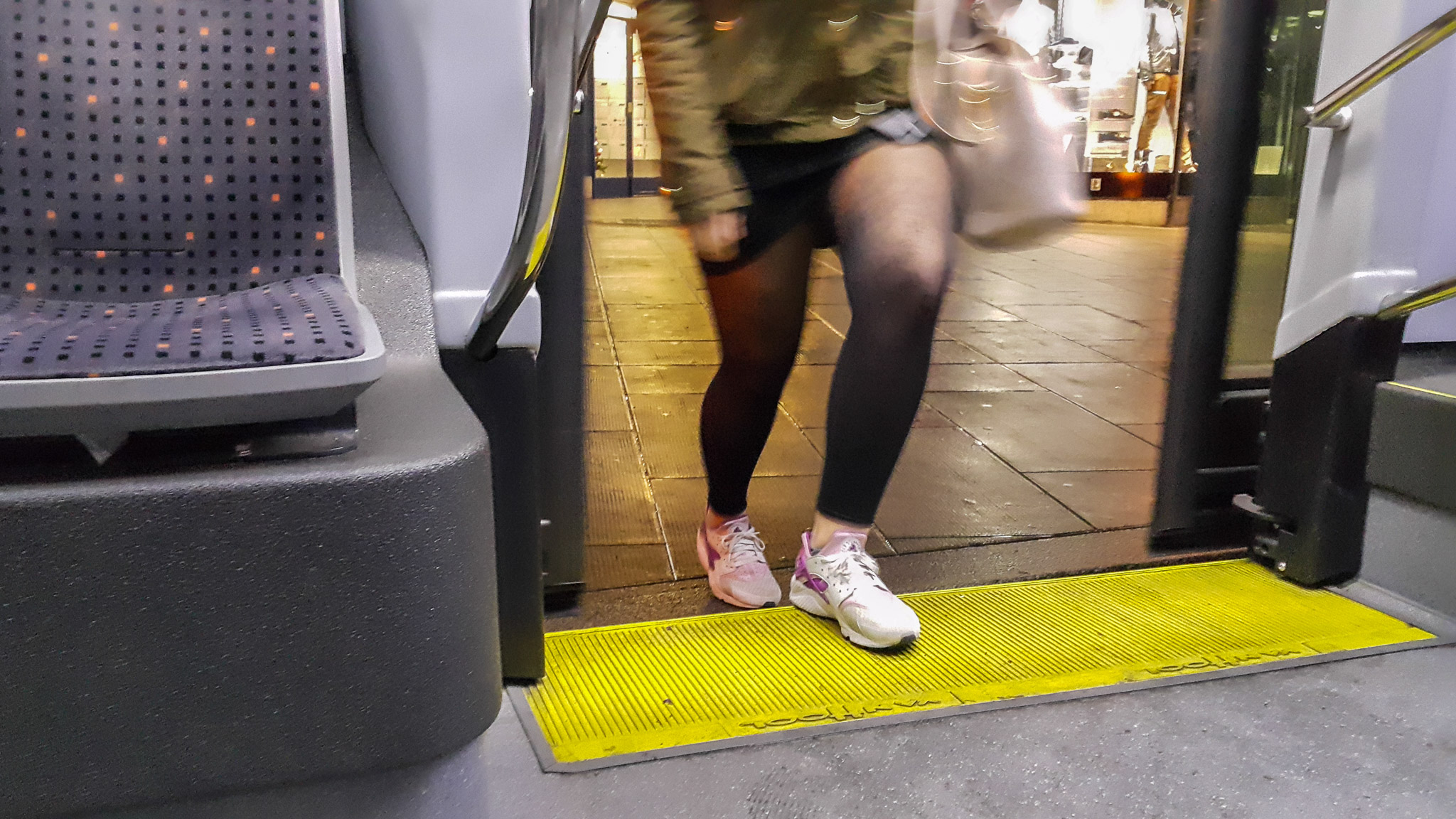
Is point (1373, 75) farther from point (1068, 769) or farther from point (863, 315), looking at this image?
point (1068, 769)

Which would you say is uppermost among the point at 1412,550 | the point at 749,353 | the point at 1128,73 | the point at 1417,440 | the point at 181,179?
the point at 1128,73

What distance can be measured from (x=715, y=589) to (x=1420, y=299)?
121cm

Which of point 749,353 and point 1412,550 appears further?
point 1412,550

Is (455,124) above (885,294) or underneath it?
above

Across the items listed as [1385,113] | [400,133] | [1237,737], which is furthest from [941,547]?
[400,133]

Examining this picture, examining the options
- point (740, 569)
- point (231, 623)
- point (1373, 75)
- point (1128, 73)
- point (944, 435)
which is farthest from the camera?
A: point (1128, 73)

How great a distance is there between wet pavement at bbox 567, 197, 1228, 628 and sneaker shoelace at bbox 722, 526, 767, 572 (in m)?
0.11

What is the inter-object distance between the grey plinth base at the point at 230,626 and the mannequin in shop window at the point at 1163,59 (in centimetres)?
1011

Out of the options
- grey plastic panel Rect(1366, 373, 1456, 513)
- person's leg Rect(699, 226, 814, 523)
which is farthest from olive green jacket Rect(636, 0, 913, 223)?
grey plastic panel Rect(1366, 373, 1456, 513)

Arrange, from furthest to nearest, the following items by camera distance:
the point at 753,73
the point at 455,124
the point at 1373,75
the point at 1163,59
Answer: the point at 1163,59, the point at 1373,75, the point at 753,73, the point at 455,124

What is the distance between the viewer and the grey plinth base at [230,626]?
0.70 meters

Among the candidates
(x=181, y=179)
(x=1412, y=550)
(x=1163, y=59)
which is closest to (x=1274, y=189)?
(x=1412, y=550)

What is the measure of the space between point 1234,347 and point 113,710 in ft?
6.14

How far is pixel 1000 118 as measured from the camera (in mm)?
1247
